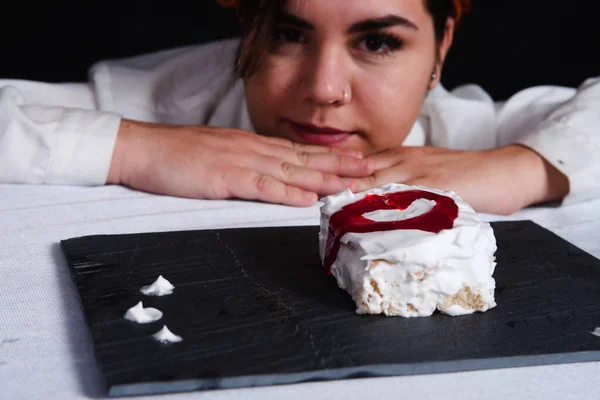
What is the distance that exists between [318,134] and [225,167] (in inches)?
7.7

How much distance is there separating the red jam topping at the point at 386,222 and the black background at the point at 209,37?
124 cm

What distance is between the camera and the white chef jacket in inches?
52.5

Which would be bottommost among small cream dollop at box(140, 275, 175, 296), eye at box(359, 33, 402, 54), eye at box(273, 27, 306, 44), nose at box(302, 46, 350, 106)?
small cream dollop at box(140, 275, 175, 296)

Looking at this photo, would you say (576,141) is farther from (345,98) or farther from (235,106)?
(235,106)

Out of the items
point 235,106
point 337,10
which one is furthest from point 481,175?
point 235,106

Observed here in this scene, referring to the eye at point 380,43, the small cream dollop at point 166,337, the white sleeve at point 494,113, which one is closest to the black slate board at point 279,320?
the small cream dollop at point 166,337

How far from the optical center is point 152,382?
0.64 metres

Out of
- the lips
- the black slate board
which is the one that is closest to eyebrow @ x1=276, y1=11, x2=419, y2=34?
the lips

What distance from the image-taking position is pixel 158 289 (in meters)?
0.81

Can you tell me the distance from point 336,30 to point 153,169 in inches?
13.7

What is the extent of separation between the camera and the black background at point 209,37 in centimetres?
205

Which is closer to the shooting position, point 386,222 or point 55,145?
point 386,222

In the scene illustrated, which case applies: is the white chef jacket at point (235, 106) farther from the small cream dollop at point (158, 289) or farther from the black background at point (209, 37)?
the small cream dollop at point (158, 289)

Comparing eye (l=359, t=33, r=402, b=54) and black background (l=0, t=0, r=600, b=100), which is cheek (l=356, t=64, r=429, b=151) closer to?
eye (l=359, t=33, r=402, b=54)
